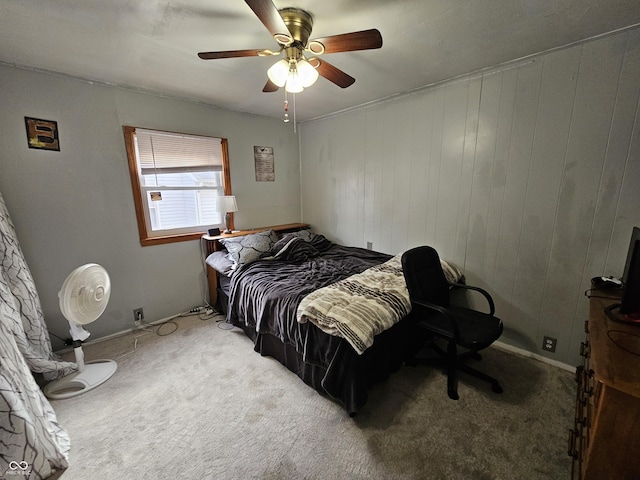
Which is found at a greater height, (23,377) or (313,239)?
(313,239)

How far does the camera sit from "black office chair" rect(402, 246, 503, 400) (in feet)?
5.78

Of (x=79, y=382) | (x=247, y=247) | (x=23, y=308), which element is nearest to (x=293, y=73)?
(x=247, y=247)

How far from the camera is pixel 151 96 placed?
2.66 m

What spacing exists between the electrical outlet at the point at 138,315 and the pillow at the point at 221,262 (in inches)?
32.8

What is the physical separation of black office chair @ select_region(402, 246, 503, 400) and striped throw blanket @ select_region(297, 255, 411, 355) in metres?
0.15

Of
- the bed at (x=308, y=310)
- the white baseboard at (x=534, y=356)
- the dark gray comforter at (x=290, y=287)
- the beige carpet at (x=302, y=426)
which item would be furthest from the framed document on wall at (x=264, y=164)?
the white baseboard at (x=534, y=356)

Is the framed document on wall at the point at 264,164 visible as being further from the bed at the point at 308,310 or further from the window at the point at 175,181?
the bed at the point at 308,310

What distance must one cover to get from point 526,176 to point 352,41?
70.1 inches

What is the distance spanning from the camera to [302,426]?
164cm

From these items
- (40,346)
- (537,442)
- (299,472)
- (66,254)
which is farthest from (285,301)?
(66,254)

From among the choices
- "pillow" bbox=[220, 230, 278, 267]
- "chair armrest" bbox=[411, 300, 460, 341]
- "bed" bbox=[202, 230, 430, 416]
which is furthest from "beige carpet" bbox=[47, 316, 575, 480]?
"pillow" bbox=[220, 230, 278, 267]

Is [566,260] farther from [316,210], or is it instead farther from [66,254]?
[66,254]

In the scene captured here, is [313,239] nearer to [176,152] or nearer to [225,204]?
[225,204]

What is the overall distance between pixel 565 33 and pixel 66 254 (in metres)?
4.22
